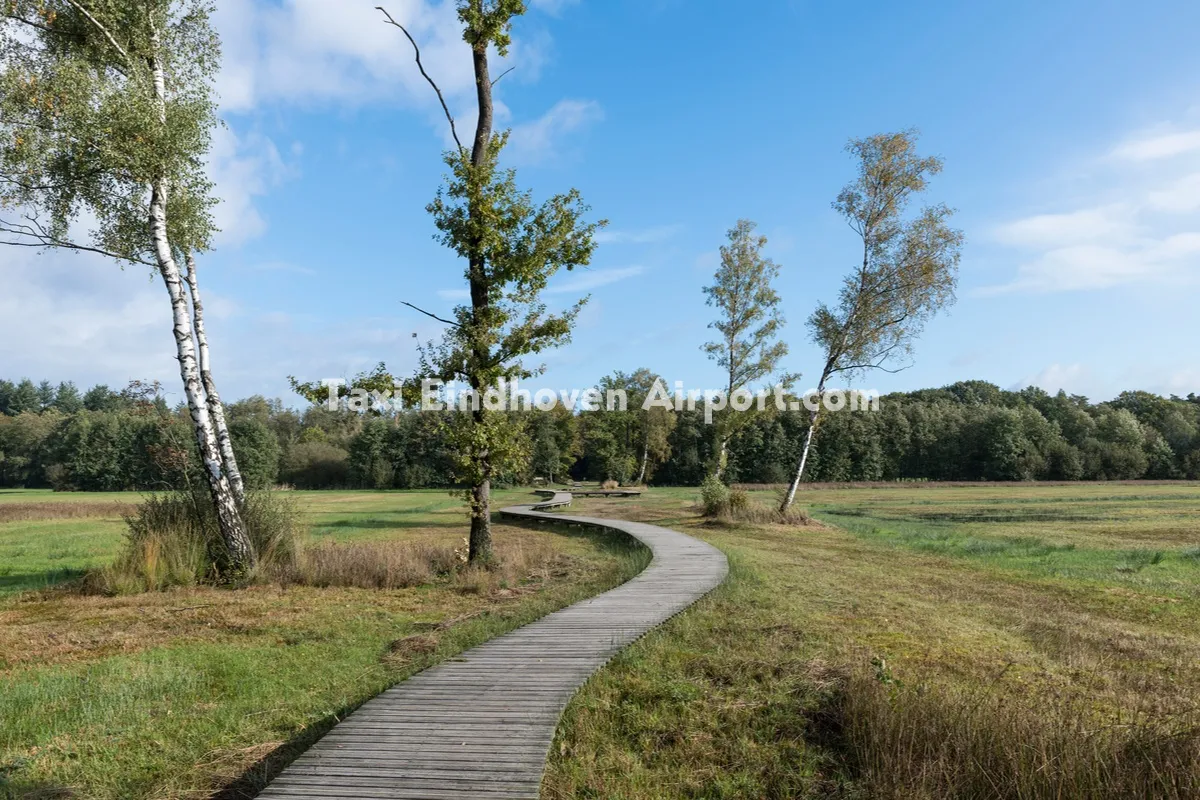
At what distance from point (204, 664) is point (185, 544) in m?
5.01

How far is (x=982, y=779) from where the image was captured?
430cm

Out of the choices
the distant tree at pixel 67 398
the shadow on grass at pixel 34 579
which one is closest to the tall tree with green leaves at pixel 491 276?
the shadow on grass at pixel 34 579

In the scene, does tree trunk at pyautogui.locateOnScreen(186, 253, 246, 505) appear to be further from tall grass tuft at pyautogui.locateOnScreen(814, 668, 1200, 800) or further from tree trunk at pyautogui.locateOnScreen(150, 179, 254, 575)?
tall grass tuft at pyautogui.locateOnScreen(814, 668, 1200, 800)

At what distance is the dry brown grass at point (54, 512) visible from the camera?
2694 centimetres

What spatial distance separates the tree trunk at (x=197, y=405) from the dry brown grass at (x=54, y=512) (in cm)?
1857

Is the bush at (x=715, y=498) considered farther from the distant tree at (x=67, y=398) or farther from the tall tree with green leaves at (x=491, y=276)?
the distant tree at (x=67, y=398)

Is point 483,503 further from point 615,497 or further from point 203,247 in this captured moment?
point 615,497

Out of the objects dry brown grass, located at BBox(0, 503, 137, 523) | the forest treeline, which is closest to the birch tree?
dry brown grass, located at BBox(0, 503, 137, 523)

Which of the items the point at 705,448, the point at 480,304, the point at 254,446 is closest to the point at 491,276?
the point at 480,304

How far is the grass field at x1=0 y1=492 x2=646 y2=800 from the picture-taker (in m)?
4.61

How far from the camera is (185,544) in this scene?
10.9 metres

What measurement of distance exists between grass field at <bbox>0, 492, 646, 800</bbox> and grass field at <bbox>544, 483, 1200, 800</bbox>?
2.25 meters

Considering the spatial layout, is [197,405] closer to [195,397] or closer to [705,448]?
[195,397]

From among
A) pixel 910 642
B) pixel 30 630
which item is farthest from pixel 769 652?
pixel 30 630
